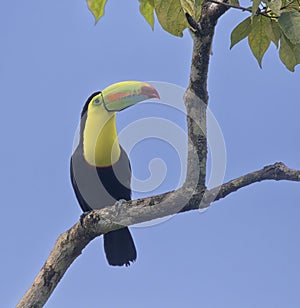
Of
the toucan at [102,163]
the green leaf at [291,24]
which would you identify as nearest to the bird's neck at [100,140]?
the toucan at [102,163]

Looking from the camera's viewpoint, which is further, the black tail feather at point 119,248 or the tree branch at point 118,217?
the black tail feather at point 119,248

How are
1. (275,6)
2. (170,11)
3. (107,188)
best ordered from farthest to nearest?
1. (107,188)
2. (170,11)
3. (275,6)

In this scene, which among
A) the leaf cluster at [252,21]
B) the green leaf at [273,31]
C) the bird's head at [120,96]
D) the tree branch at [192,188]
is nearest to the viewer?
the leaf cluster at [252,21]

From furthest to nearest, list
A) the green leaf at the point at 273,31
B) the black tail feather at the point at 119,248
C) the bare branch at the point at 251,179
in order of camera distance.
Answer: the black tail feather at the point at 119,248, the bare branch at the point at 251,179, the green leaf at the point at 273,31

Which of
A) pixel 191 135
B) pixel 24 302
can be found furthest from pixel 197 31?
pixel 24 302

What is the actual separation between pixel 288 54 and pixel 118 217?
1169mm

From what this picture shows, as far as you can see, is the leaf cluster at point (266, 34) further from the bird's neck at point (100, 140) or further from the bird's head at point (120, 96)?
the bird's neck at point (100, 140)

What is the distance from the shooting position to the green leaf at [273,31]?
1867 mm

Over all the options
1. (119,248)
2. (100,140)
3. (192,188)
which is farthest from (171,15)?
(119,248)

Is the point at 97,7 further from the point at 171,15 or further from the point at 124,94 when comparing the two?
the point at 124,94

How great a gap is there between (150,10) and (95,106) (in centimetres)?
230

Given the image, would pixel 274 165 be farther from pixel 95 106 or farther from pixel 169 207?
pixel 95 106

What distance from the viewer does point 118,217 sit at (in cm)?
262

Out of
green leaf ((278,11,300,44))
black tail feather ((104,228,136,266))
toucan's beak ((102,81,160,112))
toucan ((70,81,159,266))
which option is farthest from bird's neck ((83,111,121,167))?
green leaf ((278,11,300,44))
